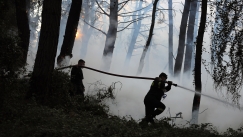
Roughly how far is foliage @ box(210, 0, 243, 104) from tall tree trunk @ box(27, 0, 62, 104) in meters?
4.95

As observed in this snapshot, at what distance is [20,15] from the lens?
15.3m

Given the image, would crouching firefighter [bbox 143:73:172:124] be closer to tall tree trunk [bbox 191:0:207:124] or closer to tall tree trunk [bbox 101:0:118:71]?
tall tree trunk [bbox 191:0:207:124]

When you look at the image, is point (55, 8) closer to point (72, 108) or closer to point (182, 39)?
point (72, 108)

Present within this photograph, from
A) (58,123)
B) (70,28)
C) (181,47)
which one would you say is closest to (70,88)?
(70,28)

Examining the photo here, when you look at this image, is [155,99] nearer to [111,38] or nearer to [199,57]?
[199,57]

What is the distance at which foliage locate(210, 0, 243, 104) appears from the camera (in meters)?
10.3

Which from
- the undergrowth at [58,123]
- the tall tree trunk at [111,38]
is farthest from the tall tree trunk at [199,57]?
the tall tree trunk at [111,38]

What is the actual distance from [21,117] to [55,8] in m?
3.80

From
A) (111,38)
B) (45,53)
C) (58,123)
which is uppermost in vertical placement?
(111,38)

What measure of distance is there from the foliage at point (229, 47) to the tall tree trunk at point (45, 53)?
4.95m

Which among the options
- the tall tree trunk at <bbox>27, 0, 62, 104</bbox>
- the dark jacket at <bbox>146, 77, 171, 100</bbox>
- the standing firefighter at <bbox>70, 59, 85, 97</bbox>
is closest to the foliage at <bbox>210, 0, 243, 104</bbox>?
the dark jacket at <bbox>146, 77, 171, 100</bbox>

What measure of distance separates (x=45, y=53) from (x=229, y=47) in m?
5.65

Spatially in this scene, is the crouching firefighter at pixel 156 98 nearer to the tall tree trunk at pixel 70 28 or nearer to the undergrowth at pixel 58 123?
the undergrowth at pixel 58 123

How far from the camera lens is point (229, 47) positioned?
10938mm
